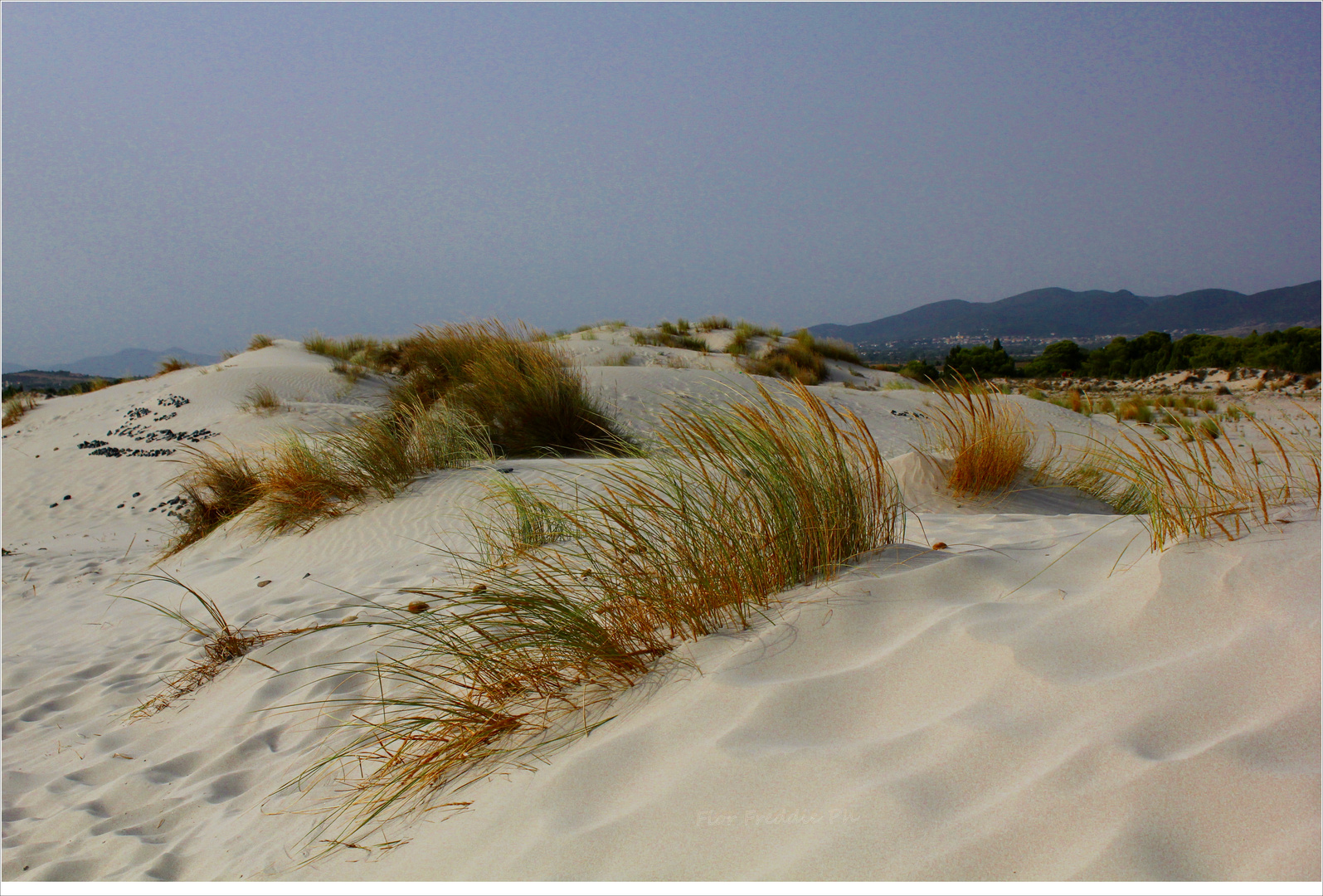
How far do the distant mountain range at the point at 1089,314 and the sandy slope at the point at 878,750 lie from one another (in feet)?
193

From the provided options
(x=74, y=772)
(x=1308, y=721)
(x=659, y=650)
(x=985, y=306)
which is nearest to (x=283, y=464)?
(x=74, y=772)

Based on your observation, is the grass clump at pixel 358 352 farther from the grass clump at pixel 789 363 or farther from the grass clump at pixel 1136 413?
the grass clump at pixel 1136 413

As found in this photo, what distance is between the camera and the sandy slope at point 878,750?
1.11 metres

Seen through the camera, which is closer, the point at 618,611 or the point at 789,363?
the point at 618,611

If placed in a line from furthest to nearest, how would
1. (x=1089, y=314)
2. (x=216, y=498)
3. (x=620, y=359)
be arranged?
1. (x=1089, y=314)
2. (x=620, y=359)
3. (x=216, y=498)

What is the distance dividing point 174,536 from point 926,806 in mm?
7028

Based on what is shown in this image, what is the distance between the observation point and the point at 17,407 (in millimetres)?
14422

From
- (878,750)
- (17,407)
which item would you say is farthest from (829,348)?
(17,407)

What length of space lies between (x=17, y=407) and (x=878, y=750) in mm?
19148

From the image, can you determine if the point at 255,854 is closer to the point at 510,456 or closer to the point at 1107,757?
the point at 1107,757

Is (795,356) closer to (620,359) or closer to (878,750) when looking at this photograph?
(620,359)

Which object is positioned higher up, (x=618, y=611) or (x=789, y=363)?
(x=789, y=363)

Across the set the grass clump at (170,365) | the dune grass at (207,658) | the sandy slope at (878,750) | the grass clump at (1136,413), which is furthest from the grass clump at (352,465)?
the grass clump at (170,365)

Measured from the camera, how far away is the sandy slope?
1.11m
